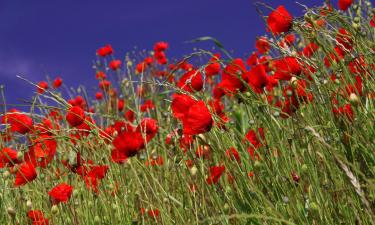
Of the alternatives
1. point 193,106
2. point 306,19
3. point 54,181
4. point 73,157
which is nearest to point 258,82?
point 306,19

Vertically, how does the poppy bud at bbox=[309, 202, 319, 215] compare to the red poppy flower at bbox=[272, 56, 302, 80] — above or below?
below

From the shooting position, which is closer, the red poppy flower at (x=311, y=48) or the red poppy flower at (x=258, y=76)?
the red poppy flower at (x=258, y=76)

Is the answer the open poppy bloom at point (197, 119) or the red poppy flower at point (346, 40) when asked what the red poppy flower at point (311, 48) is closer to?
the red poppy flower at point (346, 40)

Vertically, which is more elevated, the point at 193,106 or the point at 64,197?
the point at 193,106

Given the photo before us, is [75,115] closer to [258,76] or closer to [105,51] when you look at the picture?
[258,76]

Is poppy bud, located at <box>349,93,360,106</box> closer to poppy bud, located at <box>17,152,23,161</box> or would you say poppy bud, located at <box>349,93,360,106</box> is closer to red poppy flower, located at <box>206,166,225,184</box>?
red poppy flower, located at <box>206,166,225,184</box>

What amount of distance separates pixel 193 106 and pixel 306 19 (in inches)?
21.5

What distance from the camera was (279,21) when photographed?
6.76 ft

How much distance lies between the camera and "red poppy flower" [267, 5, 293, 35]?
2.04 m

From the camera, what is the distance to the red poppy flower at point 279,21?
80.1 inches

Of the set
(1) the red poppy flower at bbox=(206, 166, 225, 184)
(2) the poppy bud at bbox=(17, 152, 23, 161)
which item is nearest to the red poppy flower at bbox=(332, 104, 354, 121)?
(1) the red poppy flower at bbox=(206, 166, 225, 184)

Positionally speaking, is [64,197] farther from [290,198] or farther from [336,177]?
[336,177]

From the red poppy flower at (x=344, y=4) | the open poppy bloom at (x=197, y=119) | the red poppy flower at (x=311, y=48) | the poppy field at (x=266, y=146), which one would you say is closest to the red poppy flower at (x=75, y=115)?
the poppy field at (x=266, y=146)

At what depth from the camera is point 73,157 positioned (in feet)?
6.93
